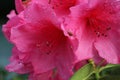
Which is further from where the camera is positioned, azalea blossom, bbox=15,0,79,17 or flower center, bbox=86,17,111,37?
flower center, bbox=86,17,111,37

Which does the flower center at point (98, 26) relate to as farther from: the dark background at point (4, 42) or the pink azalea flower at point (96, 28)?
the dark background at point (4, 42)

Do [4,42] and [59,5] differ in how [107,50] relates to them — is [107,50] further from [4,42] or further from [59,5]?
[4,42]

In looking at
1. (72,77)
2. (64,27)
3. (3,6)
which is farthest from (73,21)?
(3,6)

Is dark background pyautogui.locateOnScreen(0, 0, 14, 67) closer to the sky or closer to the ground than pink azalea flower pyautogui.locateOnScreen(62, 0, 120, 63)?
closer to the ground

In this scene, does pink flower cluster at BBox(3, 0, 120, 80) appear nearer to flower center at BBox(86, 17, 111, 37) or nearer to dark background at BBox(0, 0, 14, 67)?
flower center at BBox(86, 17, 111, 37)

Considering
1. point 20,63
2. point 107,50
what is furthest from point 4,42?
point 107,50

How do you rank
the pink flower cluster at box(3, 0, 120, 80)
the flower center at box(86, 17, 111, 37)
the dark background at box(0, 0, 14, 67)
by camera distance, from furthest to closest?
the dark background at box(0, 0, 14, 67) → the flower center at box(86, 17, 111, 37) → the pink flower cluster at box(3, 0, 120, 80)

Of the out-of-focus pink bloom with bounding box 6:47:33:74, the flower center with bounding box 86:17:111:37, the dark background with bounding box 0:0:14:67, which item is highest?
the flower center with bounding box 86:17:111:37

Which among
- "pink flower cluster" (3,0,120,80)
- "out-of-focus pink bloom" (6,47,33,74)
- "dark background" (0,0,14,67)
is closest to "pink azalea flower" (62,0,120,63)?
"pink flower cluster" (3,0,120,80)
